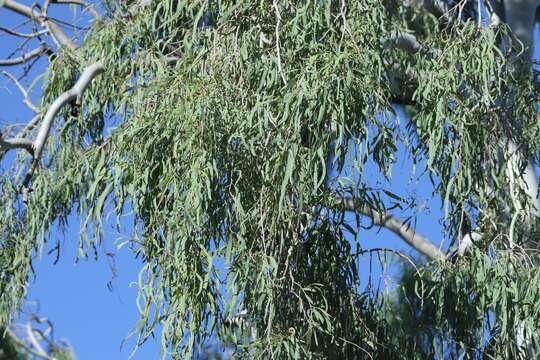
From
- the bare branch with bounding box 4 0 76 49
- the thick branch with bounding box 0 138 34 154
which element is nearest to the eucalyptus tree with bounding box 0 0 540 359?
the thick branch with bounding box 0 138 34 154

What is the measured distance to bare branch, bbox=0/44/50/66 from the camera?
4.93 m

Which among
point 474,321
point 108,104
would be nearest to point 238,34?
point 108,104

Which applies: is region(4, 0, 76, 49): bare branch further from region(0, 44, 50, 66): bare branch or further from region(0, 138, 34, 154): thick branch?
region(0, 138, 34, 154): thick branch

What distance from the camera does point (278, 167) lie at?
344 cm

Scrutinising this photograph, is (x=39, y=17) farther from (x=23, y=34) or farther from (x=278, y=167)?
(x=278, y=167)

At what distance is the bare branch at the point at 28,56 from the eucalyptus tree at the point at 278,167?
39cm

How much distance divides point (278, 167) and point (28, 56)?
1915mm

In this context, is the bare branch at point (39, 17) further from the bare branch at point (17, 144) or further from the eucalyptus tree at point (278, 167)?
the bare branch at point (17, 144)

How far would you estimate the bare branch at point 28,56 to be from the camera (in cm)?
493

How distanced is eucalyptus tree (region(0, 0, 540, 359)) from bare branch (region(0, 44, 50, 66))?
386 millimetres

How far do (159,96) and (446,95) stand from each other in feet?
3.01

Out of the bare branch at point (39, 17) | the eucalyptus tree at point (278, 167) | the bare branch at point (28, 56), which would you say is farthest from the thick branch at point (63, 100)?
the bare branch at point (39, 17)

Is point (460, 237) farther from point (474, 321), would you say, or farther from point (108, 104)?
point (108, 104)

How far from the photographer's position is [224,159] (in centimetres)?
349
